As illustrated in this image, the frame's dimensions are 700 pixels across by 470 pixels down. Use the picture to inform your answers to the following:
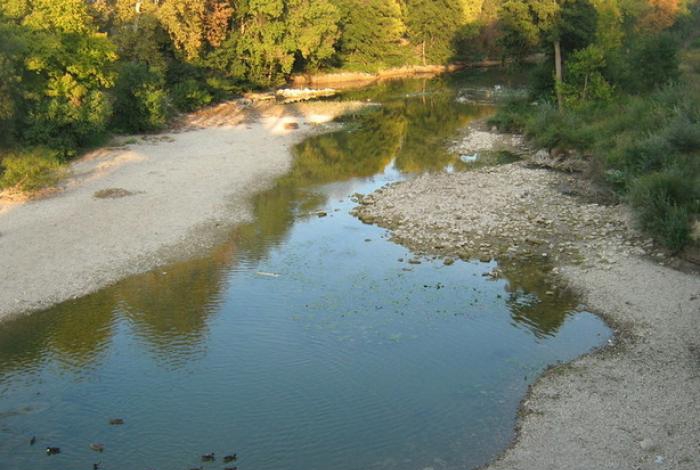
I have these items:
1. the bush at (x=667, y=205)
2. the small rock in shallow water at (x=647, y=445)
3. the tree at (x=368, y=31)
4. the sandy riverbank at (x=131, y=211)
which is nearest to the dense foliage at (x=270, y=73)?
the bush at (x=667, y=205)

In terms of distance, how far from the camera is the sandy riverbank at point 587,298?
37.0 ft

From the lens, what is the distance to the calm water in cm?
1208

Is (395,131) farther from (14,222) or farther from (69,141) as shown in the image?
(14,222)

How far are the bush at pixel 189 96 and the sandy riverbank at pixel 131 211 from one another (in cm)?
Result: 726

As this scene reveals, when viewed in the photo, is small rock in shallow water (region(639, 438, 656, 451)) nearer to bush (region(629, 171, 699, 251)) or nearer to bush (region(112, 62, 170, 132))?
bush (region(629, 171, 699, 251))

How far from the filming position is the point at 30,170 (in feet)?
91.5

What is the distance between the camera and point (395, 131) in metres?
43.2

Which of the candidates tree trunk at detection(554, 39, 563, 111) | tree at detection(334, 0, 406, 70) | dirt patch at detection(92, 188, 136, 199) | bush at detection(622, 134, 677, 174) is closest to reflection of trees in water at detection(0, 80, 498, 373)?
dirt patch at detection(92, 188, 136, 199)

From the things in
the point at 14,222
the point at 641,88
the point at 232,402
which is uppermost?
the point at 641,88

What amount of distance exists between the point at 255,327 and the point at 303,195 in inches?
485

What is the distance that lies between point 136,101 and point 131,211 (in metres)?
16.8

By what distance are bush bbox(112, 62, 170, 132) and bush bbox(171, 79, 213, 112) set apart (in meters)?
6.76

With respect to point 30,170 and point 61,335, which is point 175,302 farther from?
point 30,170

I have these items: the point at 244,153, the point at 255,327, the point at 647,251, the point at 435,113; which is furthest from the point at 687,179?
the point at 435,113
